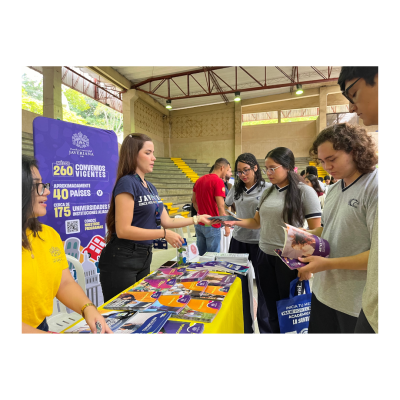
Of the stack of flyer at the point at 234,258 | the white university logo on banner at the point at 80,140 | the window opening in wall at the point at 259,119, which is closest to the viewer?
the stack of flyer at the point at 234,258

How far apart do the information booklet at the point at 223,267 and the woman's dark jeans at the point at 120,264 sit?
42cm

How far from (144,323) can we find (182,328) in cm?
16

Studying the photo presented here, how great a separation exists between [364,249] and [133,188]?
1.22 metres

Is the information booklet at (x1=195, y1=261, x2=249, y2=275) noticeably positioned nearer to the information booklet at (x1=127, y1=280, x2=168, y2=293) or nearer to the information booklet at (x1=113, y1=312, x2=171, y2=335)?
the information booklet at (x1=127, y1=280, x2=168, y2=293)

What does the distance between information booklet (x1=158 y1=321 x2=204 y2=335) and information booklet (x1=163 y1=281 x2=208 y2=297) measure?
0.27 metres

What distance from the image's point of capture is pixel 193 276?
1.51 meters

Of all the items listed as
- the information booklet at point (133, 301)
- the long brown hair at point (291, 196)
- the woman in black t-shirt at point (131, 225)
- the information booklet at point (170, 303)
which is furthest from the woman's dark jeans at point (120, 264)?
the long brown hair at point (291, 196)

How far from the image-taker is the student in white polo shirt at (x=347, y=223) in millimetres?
1005

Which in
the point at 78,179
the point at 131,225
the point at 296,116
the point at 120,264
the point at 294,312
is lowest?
the point at 294,312

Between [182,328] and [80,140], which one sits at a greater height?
[80,140]

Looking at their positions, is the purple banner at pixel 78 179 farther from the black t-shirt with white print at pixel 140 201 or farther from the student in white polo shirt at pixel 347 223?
the student in white polo shirt at pixel 347 223

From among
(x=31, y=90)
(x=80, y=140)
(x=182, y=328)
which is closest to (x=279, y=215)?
(x=182, y=328)

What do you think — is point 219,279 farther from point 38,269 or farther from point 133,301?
point 38,269

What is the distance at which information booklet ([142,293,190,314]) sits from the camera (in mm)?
1079
